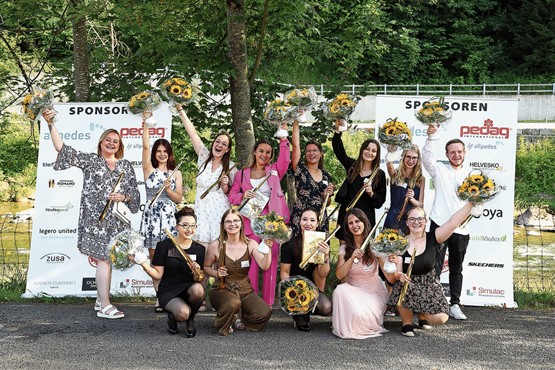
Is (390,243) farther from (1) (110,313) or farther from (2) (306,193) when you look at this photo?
(1) (110,313)

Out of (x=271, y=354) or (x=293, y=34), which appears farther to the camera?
(x=293, y=34)

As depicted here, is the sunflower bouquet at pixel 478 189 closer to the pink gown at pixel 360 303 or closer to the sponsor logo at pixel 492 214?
the pink gown at pixel 360 303

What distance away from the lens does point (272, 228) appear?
5980mm

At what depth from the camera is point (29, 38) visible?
1052cm

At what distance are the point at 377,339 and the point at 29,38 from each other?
7.11 m

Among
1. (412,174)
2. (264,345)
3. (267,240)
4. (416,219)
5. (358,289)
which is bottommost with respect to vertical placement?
(264,345)

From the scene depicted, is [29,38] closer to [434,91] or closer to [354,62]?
[354,62]

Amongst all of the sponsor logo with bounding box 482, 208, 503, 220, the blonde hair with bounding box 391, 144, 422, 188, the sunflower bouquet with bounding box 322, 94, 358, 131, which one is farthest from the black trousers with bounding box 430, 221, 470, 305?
the sunflower bouquet with bounding box 322, 94, 358, 131

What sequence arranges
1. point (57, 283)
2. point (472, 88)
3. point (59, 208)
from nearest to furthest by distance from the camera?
1. point (57, 283)
2. point (59, 208)
3. point (472, 88)

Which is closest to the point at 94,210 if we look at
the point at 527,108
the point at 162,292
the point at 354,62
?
the point at 162,292

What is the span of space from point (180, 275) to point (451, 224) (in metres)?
2.32

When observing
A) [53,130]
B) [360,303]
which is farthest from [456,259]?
[53,130]

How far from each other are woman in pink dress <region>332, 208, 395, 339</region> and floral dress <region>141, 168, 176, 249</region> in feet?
5.58

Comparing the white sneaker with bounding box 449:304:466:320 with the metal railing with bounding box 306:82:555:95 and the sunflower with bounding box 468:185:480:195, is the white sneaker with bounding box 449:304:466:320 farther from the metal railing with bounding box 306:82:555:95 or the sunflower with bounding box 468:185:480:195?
the metal railing with bounding box 306:82:555:95
